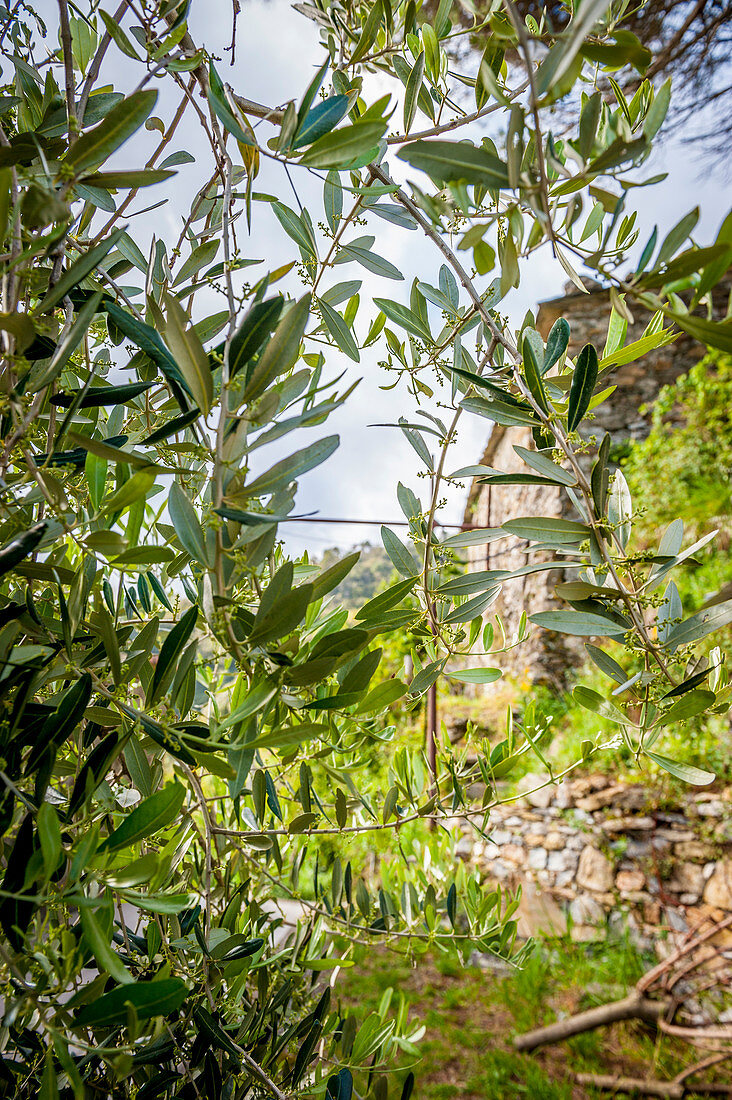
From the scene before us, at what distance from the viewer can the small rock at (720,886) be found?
2945mm

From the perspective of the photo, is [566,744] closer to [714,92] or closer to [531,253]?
[531,253]

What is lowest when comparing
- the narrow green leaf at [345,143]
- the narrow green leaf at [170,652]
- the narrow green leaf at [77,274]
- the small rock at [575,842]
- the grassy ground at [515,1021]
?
the grassy ground at [515,1021]

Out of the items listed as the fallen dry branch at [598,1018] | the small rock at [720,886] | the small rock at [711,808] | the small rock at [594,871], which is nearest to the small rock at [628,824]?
Result: the small rock at [594,871]

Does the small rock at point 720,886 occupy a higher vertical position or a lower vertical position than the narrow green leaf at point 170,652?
lower

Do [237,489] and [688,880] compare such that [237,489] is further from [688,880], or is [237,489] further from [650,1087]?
[688,880]

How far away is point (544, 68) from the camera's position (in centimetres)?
26

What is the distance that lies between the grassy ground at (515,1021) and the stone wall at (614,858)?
210 mm

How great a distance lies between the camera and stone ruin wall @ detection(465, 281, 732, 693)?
189 inches

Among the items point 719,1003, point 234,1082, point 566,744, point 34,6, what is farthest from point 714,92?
point 234,1082

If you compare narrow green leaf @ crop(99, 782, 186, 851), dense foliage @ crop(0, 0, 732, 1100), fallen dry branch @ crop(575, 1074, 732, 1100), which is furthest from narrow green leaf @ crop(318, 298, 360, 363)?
fallen dry branch @ crop(575, 1074, 732, 1100)

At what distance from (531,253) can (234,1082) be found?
0.68 meters

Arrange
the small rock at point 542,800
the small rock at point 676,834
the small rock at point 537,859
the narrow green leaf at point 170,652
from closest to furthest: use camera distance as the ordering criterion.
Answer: the narrow green leaf at point 170,652
the small rock at point 676,834
the small rock at point 537,859
the small rock at point 542,800

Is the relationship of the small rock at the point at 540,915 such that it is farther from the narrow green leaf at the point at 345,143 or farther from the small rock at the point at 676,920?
the narrow green leaf at the point at 345,143

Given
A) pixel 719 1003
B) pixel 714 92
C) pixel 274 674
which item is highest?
pixel 714 92
